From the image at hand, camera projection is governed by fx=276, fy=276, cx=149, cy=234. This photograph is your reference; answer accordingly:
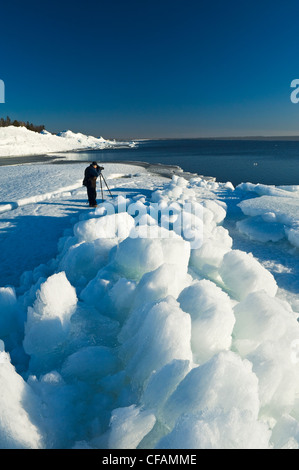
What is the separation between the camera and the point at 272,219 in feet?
25.8

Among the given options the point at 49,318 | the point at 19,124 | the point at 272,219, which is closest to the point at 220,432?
the point at 49,318

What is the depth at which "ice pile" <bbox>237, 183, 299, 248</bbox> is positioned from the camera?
22.8ft

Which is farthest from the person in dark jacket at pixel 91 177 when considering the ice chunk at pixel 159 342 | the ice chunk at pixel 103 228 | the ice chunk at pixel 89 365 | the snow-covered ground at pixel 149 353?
the ice chunk at pixel 159 342

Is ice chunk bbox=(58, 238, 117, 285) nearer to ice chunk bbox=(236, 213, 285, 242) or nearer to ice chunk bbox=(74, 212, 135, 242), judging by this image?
ice chunk bbox=(74, 212, 135, 242)

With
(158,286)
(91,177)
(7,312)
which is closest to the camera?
(158,286)

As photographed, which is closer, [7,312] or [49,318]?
[49,318]

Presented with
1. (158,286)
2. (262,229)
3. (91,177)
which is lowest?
(262,229)

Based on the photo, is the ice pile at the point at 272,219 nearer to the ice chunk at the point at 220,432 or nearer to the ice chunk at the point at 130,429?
the ice chunk at the point at 220,432

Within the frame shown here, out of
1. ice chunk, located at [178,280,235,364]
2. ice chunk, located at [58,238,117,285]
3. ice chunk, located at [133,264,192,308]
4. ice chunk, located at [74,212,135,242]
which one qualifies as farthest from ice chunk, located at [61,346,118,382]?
ice chunk, located at [74,212,135,242]

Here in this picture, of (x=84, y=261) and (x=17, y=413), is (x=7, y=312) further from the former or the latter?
(x=17, y=413)

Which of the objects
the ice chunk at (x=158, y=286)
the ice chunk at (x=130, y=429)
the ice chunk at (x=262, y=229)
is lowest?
the ice chunk at (x=262, y=229)

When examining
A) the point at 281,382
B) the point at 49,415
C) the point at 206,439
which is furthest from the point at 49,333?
the point at 281,382

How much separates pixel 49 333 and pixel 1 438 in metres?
0.94

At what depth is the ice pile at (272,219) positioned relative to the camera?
6.96 metres
